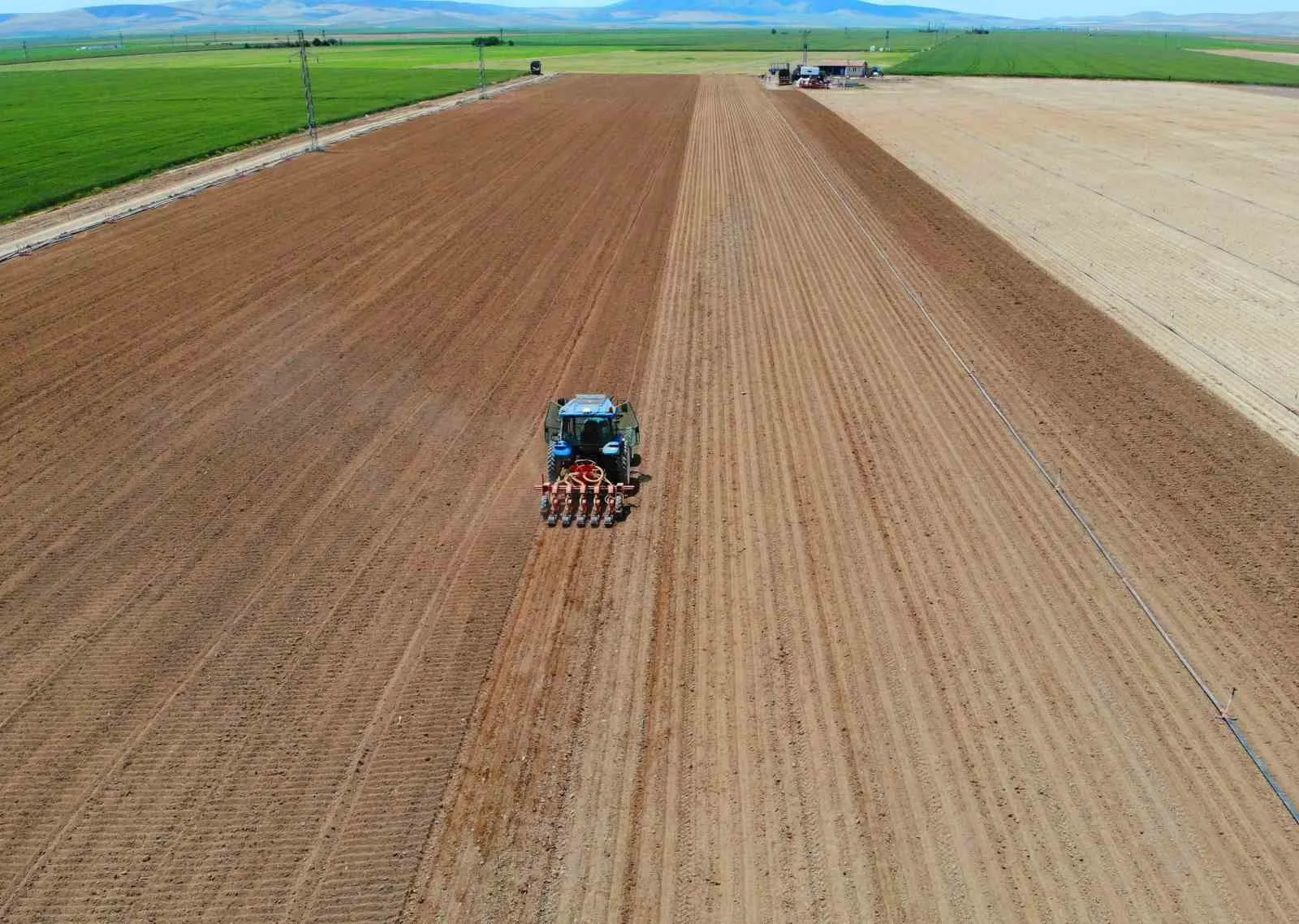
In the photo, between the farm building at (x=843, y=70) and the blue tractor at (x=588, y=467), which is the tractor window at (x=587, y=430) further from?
the farm building at (x=843, y=70)

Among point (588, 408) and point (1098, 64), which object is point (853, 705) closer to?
point (588, 408)

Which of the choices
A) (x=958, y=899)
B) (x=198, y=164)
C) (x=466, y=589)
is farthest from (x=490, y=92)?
(x=958, y=899)

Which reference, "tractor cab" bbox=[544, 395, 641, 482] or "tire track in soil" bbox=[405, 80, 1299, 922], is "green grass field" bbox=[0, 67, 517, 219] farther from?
"tire track in soil" bbox=[405, 80, 1299, 922]

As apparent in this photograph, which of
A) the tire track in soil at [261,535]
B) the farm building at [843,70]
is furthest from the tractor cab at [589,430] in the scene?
the farm building at [843,70]

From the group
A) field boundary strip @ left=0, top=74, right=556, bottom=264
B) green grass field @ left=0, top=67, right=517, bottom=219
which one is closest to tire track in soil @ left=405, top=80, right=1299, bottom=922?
field boundary strip @ left=0, top=74, right=556, bottom=264

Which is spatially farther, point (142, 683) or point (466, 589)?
point (466, 589)

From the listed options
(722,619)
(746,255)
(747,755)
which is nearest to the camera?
(747,755)

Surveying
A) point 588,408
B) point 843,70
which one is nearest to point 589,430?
point 588,408

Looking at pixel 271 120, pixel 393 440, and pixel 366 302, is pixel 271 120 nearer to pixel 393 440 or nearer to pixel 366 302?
Result: pixel 366 302
